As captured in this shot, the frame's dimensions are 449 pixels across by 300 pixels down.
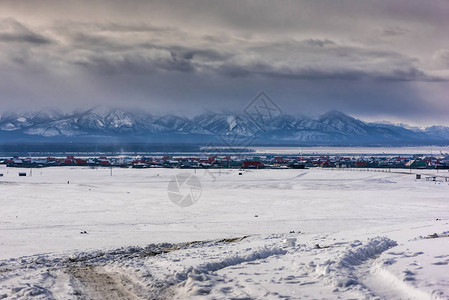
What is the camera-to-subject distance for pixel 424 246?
15.0 m

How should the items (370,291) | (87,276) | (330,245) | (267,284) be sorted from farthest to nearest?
1. (330,245)
2. (87,276)
3. (267,284)
4. (370,291)

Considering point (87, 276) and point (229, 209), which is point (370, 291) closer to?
point (87, 276)

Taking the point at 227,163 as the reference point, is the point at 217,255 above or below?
above

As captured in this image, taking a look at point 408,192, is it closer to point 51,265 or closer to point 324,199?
point 324,199

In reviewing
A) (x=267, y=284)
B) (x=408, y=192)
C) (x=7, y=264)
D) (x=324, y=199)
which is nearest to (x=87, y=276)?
(x=7, y=264)

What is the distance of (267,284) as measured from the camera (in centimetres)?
1181

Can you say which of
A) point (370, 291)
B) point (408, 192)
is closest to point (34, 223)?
point (370, 291)

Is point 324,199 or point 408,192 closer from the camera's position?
point 324,199

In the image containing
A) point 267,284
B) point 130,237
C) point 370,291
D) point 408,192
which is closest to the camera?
point 370,291

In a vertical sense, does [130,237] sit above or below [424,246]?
below

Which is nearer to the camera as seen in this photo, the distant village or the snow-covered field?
the snow-covered field

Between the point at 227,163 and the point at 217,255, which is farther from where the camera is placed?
the point at 227,163

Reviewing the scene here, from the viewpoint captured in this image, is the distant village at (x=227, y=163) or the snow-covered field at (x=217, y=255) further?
the distant village at (x=227, y=163)

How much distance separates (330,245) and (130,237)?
1142 cm
